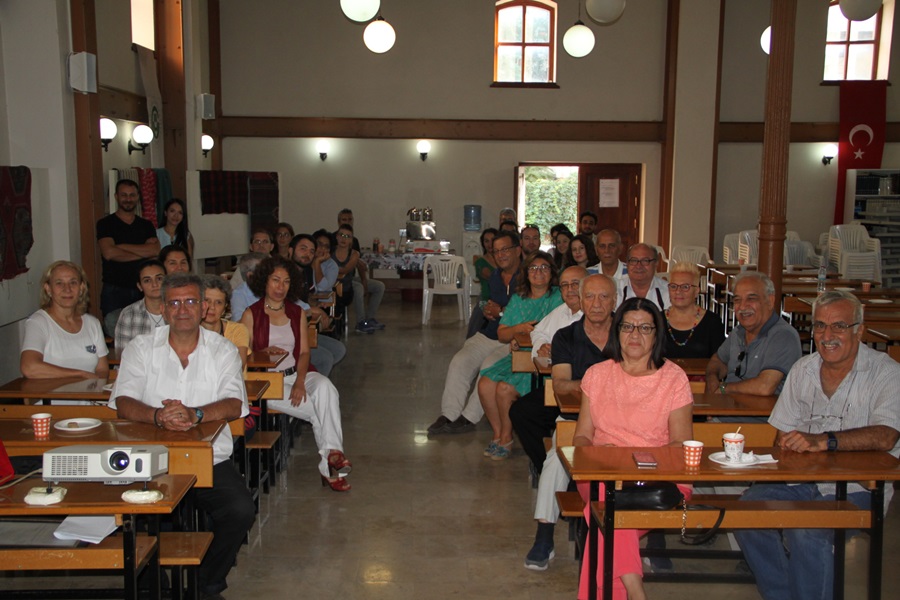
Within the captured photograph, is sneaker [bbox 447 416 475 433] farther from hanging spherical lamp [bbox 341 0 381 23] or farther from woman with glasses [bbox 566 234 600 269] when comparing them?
hanging spherical lamp [bbox 341 0 381 23]

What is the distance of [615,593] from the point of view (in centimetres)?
309

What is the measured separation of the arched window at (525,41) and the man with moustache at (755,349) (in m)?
9.61

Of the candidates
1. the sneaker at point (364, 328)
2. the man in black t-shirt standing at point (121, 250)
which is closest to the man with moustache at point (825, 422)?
the man in black t-shirt standing at point (121, 250)

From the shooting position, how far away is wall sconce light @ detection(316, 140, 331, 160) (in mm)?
13297

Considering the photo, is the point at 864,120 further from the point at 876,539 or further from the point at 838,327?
the point at 876,539

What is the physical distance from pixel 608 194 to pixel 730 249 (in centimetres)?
201

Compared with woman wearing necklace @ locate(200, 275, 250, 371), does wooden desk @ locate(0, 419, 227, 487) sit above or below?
below

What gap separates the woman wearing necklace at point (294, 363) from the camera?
481 centimetres

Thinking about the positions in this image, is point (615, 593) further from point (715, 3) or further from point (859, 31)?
point (859, 31)

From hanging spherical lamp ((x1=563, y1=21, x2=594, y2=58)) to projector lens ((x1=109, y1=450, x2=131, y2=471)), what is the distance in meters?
8.92

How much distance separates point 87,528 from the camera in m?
2.79

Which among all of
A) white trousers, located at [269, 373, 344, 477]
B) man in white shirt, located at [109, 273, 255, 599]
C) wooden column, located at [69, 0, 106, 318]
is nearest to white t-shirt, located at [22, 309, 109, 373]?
white trousers, located at [269, 373, 344, 477]

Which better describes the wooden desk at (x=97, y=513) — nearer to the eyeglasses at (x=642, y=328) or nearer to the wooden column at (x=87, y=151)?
the eyeglasses at (x=642, y=328)

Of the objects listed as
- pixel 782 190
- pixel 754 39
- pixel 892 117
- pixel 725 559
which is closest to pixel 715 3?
pixel 754 39
